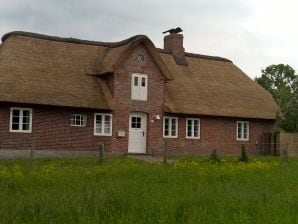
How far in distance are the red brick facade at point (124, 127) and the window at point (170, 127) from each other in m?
0.28

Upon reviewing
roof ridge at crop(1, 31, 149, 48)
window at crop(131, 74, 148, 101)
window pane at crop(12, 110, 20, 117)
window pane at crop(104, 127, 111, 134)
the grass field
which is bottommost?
the grass field

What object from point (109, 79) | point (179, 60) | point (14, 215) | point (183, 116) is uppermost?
point (179, 60)

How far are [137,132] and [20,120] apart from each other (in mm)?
6748

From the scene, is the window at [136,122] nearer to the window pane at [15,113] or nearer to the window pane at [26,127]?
the window pane at [26,127]

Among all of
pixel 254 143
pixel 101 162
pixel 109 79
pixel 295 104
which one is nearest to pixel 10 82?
pixel 109 79

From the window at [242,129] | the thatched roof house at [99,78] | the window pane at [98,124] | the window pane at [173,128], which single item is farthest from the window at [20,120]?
the window at [242,129]

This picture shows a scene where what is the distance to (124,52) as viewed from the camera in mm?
28062

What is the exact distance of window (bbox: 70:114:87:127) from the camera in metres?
26.8

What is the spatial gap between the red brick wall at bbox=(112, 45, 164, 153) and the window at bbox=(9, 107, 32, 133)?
15.3 ft

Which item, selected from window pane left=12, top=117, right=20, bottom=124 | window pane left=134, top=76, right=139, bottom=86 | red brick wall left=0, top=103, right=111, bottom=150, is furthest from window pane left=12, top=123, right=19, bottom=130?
window pane left=134, top=76, right=139, bottom=86

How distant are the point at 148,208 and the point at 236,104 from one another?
78.9 ft

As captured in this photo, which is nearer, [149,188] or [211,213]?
[211,213]

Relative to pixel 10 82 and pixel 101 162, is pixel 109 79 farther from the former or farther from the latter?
pixel 101 162

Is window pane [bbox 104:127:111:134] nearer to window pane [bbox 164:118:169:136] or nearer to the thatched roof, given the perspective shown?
the thatched roof
